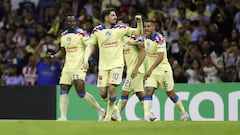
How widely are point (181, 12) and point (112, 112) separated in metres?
6.42

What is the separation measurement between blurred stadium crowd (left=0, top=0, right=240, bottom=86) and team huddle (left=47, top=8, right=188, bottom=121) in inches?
94.7

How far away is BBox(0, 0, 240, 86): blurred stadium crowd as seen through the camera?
1989 centimetres

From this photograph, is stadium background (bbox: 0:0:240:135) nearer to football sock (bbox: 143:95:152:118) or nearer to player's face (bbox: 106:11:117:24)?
football sock (bbox: 143:95:152:118)

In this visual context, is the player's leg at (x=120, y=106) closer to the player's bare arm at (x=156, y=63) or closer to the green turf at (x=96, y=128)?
the player's bare arm at (x=156, y=63)

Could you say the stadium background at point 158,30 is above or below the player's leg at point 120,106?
above

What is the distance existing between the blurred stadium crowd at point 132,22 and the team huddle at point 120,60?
2.40 meters

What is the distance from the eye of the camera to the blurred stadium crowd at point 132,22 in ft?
65.3

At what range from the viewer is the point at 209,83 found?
739 inches

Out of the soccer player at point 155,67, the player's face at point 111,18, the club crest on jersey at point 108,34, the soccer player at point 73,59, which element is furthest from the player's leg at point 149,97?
the player's face at point 111,18

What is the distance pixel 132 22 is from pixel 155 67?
2670mm

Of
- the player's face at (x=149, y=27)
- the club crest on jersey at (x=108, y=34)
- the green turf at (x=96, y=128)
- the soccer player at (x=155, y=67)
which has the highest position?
the player's face at (x=149, y=27)

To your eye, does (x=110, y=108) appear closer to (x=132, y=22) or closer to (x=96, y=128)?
(x=132, y=22)

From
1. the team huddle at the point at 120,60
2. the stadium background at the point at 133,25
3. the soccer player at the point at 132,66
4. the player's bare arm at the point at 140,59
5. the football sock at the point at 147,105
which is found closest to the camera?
the team huddle at the point at 120,60

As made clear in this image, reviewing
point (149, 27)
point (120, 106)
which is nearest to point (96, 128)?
point (120, 106)
